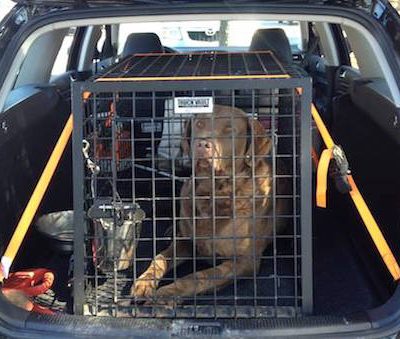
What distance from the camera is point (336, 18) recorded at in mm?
2600

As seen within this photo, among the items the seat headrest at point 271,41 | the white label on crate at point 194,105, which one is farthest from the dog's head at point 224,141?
the seat headrest at point 271,41

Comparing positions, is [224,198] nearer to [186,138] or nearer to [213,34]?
[186,138]

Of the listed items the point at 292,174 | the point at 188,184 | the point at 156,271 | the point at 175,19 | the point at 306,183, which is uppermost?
the point at 175,19

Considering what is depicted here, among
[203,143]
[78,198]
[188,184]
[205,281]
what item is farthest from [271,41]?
[78,198]

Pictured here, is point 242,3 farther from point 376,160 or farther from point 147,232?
point 147,232

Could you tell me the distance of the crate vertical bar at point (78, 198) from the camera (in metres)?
2.36

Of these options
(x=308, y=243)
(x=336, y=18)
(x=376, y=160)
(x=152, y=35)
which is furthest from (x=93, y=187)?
(x=152, y=35)

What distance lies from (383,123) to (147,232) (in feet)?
4.50

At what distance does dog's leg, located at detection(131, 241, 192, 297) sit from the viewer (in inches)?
106

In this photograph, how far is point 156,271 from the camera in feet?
9.46

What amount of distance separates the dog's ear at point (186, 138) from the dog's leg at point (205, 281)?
20.2 inches

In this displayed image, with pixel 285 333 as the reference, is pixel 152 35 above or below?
above

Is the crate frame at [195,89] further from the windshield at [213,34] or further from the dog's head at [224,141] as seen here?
the windshield at [213,34]

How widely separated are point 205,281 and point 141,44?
2446 mm
